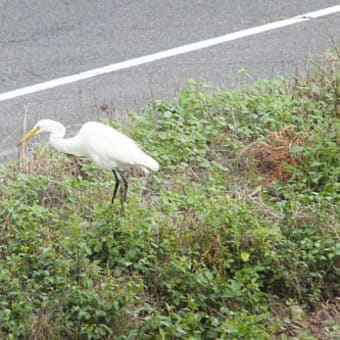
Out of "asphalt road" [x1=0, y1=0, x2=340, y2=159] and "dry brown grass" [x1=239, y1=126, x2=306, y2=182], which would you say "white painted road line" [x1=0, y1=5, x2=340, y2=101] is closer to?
"asphalt road" [x1=0, y1=0, x2=340, y2=159]

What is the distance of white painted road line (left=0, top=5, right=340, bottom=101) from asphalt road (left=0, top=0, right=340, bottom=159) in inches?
2.5

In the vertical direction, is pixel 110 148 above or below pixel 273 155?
above

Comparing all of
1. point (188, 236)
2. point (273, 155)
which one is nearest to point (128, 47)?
point (273, 155)

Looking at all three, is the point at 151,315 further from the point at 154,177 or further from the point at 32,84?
the point at 32,84

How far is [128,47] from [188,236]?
3229mm

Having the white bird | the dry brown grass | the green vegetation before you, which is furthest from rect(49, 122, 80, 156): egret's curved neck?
the dry brown grass

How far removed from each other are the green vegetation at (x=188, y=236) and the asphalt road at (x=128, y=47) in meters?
0.80

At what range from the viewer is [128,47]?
8.46 metres

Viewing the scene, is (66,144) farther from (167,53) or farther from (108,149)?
(167,53)

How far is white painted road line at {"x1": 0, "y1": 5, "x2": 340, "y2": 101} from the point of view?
25.4 ft

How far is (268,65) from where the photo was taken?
8.01m

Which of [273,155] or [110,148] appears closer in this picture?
[110,148]

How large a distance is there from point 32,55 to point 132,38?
0.82 metres

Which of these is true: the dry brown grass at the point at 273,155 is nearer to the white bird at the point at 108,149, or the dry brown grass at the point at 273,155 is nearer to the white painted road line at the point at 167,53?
the white bird at the point at 108,149
